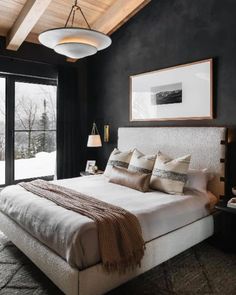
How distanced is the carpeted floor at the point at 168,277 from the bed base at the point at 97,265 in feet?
0.42

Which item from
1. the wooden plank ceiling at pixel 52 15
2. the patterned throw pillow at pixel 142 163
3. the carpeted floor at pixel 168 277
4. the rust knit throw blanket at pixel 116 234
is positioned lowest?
the carpeted floor at pixel 168 277

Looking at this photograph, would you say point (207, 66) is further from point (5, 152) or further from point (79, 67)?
point (5, 152)

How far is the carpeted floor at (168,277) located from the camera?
226 cm

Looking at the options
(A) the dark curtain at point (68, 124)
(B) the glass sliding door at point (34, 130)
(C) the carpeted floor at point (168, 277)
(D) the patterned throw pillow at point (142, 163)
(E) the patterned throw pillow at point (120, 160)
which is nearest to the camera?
(C) the carpeted floor at point (168, 277)

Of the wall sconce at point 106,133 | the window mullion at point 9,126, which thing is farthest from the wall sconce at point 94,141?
the window mullion at point 9,126

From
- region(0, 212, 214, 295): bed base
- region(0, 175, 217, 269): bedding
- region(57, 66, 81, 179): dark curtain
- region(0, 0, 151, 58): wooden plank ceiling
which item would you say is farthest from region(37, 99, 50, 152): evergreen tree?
region(0, 212, 214, 295): bed base

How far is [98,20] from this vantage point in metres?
4.52

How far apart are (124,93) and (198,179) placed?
2230 mm

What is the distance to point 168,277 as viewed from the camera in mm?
2471

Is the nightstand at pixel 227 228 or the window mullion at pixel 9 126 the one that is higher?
the window mullion at pixel 9 126

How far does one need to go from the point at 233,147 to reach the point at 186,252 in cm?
138

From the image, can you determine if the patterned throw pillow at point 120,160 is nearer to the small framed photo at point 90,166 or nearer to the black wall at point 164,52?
the black wall at point 164,52

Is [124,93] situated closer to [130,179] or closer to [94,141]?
[94,141]

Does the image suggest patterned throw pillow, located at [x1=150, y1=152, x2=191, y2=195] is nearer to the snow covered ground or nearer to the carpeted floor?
the carpeted floor
